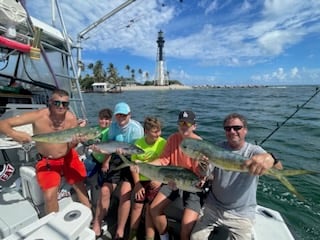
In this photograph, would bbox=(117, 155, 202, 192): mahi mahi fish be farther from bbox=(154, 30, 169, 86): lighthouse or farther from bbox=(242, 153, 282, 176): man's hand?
bbox=(154, 30, 169, 86): lighthouse

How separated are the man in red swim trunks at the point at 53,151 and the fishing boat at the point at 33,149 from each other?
16cm

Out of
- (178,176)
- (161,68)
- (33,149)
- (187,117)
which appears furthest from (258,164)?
(161,68)

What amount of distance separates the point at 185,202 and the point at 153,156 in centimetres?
69

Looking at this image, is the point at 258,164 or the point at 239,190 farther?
the point at 239,190

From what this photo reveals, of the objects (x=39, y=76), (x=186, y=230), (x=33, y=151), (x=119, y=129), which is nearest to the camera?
(x=186, y=230)

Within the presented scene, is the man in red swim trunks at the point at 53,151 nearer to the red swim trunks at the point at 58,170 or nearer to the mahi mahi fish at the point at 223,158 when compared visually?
the red swim trunks at the point at 58,170

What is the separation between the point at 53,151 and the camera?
331 cm

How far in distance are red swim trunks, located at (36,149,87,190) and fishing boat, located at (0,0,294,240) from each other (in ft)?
0.49

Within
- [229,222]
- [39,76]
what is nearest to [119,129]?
[229,222]

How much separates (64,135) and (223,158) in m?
1.85

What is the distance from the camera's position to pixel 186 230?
2697 millimetres

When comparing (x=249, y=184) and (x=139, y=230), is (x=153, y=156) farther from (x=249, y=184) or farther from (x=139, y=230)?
(x=249, y=184)

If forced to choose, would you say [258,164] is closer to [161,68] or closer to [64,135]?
[64,135]

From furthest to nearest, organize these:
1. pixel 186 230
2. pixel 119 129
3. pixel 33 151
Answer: pixel 33 151 → pixel 119 129 → pixel 186 230
